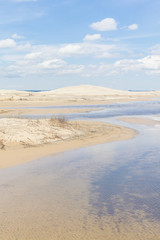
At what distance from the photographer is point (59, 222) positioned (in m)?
4.93

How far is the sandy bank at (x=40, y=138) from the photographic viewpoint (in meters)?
10.5

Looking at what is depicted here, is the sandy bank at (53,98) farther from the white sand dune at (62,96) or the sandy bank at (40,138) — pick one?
the sandy bank at (40,138)

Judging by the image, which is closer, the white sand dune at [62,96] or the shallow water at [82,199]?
the shallow water at [82,199]

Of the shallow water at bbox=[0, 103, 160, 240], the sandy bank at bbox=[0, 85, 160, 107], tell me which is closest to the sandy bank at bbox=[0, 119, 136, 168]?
the shallow water at bbox=[0, 103, 160, 240]

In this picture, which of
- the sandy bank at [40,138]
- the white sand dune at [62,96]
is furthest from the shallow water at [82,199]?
the white sand dune at [62,96]

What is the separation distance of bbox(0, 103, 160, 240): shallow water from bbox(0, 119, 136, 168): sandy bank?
1.13 meters

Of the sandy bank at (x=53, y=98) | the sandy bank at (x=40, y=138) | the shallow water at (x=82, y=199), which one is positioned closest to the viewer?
the shallow water at (x=82, y=199)

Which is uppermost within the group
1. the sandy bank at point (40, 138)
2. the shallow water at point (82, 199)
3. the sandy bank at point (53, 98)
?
the sandy bank at point (53, 98)

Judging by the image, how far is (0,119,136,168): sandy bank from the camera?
Result: 1046 centimetres

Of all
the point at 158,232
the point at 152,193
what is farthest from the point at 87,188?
the point at 158,232

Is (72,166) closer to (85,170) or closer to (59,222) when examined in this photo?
(85,170)

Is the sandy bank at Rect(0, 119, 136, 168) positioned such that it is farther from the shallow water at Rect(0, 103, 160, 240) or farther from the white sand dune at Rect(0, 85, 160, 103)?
the white sand dune at Rect(0, 85, 160, 103)

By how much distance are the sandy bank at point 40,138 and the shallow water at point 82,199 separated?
1.13 meters

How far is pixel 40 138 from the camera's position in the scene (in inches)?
500
